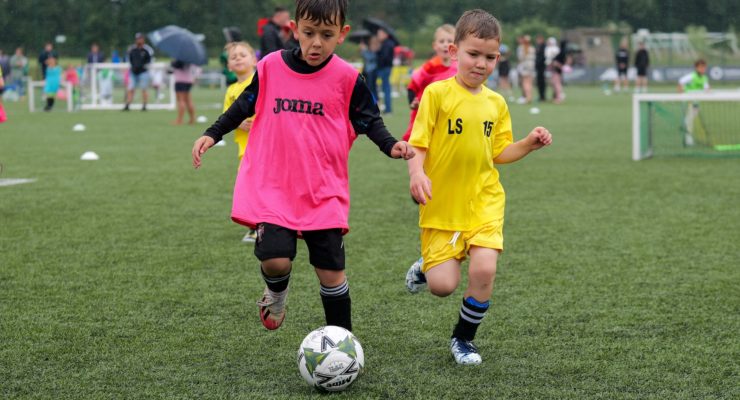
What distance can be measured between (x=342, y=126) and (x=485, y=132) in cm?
70

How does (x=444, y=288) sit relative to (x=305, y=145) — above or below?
below

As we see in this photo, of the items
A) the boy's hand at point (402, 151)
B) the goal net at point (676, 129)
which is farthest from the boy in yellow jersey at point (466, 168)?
the goal net at point (676, 129)

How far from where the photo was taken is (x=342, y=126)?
406 centimetres

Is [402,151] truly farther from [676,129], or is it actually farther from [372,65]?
[372,65]

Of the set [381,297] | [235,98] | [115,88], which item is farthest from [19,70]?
[381,297]

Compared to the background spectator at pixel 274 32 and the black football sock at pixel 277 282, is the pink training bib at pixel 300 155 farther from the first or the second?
the background spectator at pixel 274 32

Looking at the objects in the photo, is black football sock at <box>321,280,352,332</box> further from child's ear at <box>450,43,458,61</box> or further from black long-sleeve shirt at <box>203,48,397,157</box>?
child's ear at <box>450,43,458,61</box>

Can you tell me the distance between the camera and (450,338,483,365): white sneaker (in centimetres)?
411

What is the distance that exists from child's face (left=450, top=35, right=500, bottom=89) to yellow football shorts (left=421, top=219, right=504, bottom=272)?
63cm

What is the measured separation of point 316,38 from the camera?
3893 mm

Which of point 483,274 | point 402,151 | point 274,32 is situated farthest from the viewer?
point 274,32

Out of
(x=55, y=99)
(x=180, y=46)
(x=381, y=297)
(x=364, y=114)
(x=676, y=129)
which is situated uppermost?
(x=180, y=46)

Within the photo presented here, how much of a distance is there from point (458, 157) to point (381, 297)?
1.35 m

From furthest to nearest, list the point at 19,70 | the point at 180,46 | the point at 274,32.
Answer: the point at 19,70, the point at 180,46, the point at 274,32
